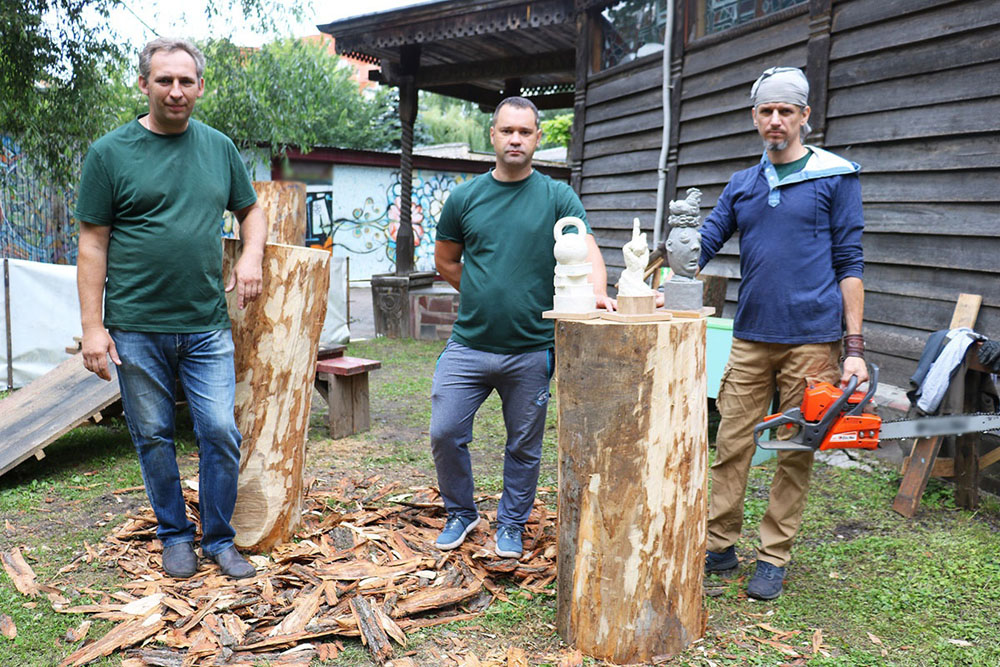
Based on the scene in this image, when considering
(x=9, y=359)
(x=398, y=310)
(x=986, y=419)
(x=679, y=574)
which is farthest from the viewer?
(x=398, y=310)

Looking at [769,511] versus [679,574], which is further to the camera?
[769,511]

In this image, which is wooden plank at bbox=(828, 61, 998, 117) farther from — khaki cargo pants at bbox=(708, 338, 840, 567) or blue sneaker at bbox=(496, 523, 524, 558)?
blue sneaker at bbox=(496, 523, 524, 558)

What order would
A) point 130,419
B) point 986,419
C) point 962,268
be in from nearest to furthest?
point 130,419 < point 986,419 < point 962,268

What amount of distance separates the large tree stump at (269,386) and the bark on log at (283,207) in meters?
1.68

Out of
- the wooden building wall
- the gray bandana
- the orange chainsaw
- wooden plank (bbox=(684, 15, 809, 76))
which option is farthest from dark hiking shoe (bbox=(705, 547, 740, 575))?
wooden plank (bbox=(684, 15, 809, 76))

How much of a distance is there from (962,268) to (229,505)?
447 centimetres

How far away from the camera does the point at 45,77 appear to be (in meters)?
7.81

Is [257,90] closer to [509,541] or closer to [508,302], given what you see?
[508,302]

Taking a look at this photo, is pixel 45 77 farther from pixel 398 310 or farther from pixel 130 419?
pixel 130 419

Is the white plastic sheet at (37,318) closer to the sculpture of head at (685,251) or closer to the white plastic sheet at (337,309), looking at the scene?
the white plastic sheet at (337,309)

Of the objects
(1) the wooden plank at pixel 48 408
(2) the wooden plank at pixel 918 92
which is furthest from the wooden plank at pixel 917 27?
(1) the wooden plank at pixel 48 408

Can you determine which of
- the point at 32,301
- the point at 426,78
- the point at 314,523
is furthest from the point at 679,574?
the point at 426,78

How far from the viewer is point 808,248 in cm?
318

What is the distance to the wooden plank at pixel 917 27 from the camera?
469 cm
